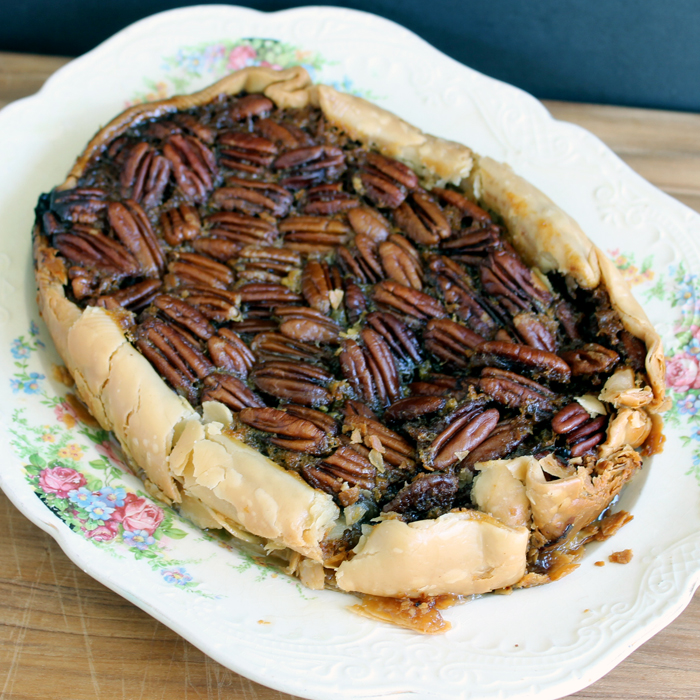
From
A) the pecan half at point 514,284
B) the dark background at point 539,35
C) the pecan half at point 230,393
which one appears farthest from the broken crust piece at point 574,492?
the dark background at point 539,35

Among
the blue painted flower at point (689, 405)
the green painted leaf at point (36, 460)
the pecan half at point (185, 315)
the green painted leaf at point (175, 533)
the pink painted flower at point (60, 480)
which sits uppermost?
the pecan half at point (185, 315)

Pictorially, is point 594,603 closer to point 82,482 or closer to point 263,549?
point 263,549

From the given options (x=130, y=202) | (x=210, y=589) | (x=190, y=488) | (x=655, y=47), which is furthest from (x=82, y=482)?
(x=655, y=47)

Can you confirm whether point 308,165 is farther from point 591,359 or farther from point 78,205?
point 591,359

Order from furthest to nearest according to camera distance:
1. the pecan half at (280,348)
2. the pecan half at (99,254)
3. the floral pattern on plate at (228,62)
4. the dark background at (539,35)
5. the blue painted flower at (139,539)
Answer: the dark background at (539,35) → the floral pattern on plate at (228,62) → the pecan half at (99,254) → the pecan half at (280,348) → the blue painted flower at (139,539)

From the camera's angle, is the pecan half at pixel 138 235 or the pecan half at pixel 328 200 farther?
the pecan half at pixel 328 200

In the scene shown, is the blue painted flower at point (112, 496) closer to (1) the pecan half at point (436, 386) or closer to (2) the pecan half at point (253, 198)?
(1) the pecan half at point (436, 386)
